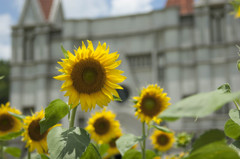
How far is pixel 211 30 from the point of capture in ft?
56.7

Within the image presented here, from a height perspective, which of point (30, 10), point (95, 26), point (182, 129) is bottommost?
point (182, 129)

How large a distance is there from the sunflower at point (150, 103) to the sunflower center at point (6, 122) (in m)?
0.68

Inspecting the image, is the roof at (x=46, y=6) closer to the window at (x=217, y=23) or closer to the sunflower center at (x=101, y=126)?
the window at (x=217, y=23)

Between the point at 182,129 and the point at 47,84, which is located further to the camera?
the point at 47,84

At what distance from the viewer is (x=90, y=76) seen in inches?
39.8

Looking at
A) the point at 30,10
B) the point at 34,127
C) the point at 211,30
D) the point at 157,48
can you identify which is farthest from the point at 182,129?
the point at 34,127

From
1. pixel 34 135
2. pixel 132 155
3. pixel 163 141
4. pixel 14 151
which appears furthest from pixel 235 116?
pixel 163 141

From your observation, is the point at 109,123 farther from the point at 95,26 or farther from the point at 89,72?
the point at 95,26

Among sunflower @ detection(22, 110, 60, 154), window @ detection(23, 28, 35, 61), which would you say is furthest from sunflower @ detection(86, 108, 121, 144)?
window @ detection(23, 28, 35, 61)

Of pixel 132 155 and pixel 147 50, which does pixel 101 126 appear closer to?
pixel 132 155

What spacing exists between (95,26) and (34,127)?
18.0 metres

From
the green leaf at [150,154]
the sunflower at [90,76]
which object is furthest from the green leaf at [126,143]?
the sunflower at [90,76]

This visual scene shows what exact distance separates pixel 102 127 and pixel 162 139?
2.86 feet

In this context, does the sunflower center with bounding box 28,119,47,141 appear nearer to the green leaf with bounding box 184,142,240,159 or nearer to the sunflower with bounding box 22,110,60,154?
the sunflower with bounding box 22,110,60,154
